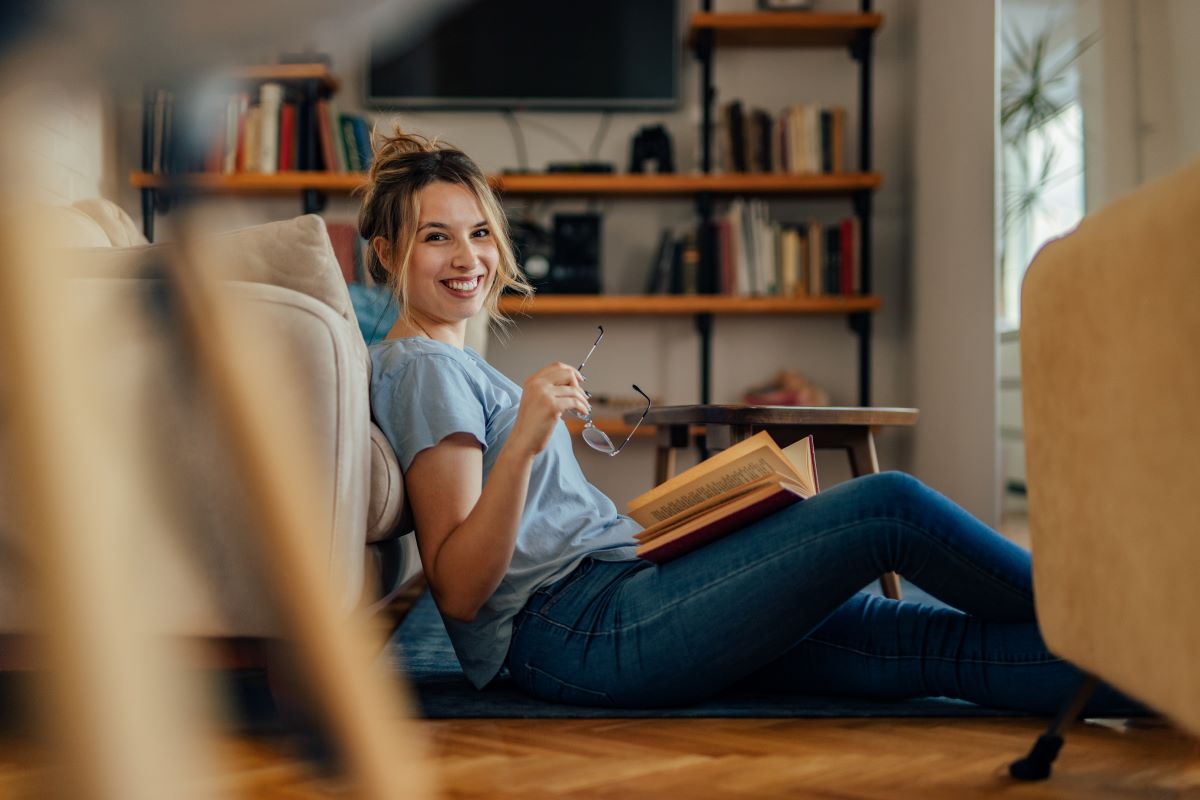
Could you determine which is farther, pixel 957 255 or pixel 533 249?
pixel 533 249

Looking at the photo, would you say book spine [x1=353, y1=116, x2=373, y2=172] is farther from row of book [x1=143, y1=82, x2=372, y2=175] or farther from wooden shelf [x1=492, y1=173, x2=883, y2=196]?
wooden shelf [x1=492, y1=173, x2=883, y2=196]

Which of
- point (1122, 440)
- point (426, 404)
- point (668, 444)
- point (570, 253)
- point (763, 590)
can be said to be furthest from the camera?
point (570, 253)

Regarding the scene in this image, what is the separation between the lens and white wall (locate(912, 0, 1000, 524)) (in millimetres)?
3340

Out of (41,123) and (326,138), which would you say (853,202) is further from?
(41,123)

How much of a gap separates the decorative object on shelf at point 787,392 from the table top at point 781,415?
5.21 feet

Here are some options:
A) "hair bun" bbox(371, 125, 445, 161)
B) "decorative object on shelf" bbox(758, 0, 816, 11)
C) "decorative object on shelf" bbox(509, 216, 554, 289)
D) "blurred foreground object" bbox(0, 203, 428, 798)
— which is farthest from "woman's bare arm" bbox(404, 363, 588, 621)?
"decorative object on shelf" bbox(758, 0, 816, 11)

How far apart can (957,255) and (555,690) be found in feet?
8.45

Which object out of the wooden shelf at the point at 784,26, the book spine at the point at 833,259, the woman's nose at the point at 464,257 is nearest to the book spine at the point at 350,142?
the wooden shelf at the point at 784,26

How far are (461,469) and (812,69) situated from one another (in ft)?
10.2

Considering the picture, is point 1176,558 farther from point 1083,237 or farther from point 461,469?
point 461,469

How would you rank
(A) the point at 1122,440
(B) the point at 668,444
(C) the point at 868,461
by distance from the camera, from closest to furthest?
(A) the point at 1122,440
(C) the point at 868,461
(B) the point at 668,444

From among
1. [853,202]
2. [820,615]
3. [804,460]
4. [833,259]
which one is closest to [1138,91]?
[853,202]

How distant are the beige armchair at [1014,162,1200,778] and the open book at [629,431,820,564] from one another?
13.0 inches

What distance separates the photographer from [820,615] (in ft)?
4.13
